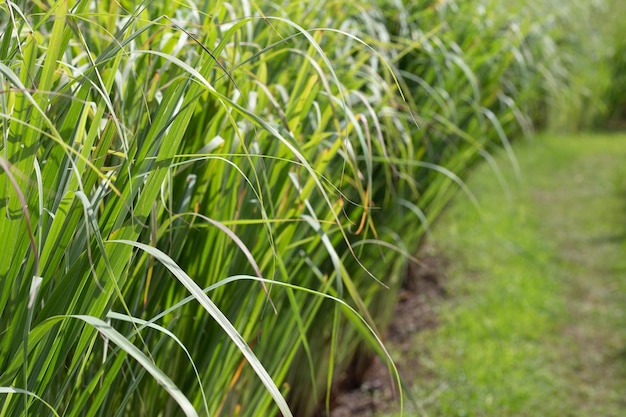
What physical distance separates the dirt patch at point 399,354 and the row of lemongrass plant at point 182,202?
0.21 meters

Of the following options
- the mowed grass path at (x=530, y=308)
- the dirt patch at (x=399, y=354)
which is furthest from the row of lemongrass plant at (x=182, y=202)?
the mowed grass path at (x=530, y=308)

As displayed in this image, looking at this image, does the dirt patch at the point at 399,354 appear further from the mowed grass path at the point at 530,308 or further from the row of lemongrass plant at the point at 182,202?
the row of lemongrass plant at the point at 182,202

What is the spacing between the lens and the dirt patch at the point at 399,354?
2938 millimetres

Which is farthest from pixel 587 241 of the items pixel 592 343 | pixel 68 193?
pixel 68 193

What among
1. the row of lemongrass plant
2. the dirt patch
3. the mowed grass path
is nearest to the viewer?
the row of lemongrass plant

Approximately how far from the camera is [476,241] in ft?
15.9

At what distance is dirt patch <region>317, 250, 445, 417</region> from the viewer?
9.64 ft

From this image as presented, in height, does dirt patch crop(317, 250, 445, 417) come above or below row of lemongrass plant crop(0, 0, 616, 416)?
below

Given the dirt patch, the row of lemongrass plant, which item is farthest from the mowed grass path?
the row of lemongrass plant

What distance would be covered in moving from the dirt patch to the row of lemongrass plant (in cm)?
21

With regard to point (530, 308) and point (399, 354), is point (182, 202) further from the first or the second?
point (530, 308)

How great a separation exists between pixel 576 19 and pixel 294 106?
5.57 metres

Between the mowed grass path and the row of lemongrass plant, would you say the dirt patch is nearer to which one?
the mowed grass path

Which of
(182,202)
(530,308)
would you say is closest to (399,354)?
(530,308)
